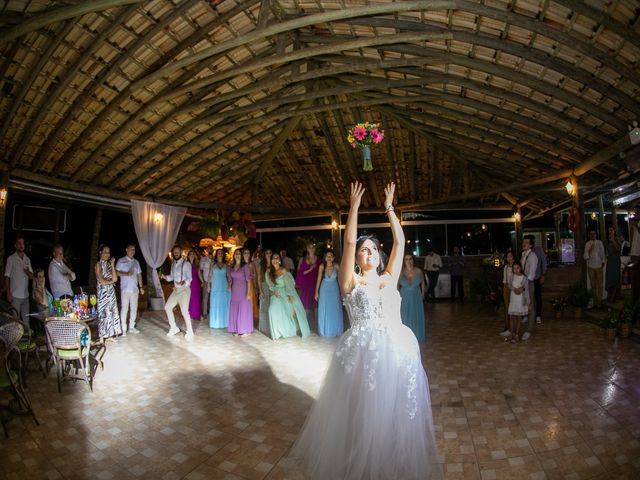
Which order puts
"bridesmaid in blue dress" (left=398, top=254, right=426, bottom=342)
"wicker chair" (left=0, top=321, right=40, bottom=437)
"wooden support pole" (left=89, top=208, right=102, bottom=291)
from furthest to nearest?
"wooden support pole" (left=89, top=208, right=102, bottom=291)
"bridesmaid in blue dress" (left=398, top=254, right=426, bottom=342)
"wicker chair" (left=0, top=321, right=40, bottom=437)

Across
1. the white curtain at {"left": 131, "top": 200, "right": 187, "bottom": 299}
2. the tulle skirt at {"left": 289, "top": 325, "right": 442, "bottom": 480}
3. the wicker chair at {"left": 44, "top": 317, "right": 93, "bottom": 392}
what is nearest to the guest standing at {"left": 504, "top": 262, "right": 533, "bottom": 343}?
the tulle skirt at {"left": 289, "top": 325, "right": 442, "bottom": 480}

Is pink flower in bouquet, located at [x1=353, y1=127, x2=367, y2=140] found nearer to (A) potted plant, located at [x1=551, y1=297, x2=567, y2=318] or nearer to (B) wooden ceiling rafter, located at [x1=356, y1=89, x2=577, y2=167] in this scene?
(B) wooden ceiling rafter, located at [x1=356, y1=89, x2=577, y2=167]

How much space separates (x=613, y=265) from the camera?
26.8 feet

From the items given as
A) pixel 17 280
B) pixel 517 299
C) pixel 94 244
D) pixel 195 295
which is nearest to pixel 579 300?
pixel 517 299

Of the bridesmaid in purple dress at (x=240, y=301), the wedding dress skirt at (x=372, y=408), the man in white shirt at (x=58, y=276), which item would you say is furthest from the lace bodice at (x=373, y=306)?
the man in white shirt at (x=58, y=276)

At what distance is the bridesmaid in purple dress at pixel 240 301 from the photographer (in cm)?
735

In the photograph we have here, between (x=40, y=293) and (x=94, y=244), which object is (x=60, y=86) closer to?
(x=40, y=293)

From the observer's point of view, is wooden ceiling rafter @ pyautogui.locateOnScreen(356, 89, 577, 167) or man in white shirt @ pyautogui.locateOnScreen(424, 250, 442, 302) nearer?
wooden ceiling rafter @ pyautogui.locateOnScreen(356, 89, 577, 167)

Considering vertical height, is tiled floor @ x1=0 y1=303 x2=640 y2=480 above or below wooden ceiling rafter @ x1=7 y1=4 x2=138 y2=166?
below

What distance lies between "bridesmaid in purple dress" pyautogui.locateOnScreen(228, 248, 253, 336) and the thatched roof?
2.97m

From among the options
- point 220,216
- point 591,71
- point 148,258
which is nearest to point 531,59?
point 591,71

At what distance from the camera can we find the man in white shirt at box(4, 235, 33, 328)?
21.1 ft

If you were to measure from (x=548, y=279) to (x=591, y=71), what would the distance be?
6390mm

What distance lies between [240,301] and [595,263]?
7.03 m
